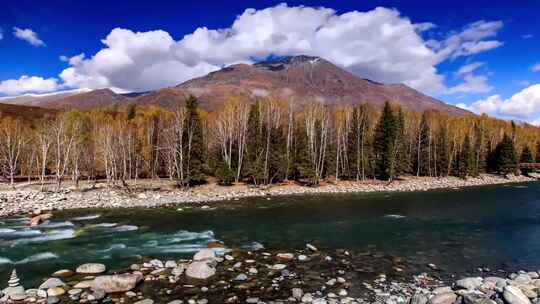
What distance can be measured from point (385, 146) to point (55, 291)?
53.0 m

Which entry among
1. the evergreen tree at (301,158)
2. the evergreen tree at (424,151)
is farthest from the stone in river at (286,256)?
the evergreen tree at (424,151)

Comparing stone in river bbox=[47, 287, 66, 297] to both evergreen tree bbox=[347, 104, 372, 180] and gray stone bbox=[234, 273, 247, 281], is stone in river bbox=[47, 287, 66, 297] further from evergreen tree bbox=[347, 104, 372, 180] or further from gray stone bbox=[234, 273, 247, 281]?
evergreen tree bbox=[347, 104, 372, 180]

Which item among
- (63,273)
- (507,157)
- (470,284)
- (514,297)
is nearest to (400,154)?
(507,157)

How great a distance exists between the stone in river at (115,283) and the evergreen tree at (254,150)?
34.4 metres

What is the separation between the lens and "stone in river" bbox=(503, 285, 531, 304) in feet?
27.8

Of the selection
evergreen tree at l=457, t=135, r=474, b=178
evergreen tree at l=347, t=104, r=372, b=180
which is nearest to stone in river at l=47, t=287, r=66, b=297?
evergreen tree at l=347, t=104, r=372, b=180

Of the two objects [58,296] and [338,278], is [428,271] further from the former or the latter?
[58,296]

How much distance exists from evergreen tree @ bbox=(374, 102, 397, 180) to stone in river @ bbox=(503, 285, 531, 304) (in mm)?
47385

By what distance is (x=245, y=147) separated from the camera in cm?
5025

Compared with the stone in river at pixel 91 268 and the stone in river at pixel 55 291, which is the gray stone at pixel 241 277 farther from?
the stone in river at pixel 55 291

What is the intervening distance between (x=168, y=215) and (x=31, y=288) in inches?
608

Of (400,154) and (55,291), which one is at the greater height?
(400,154)

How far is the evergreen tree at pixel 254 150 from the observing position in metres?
46.1

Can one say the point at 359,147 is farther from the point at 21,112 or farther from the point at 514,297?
the point at 21,112
